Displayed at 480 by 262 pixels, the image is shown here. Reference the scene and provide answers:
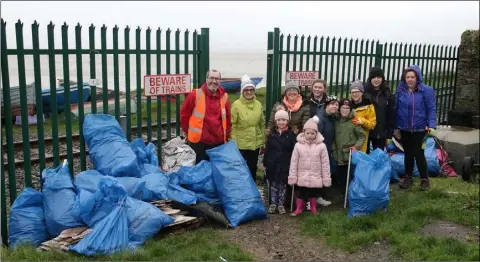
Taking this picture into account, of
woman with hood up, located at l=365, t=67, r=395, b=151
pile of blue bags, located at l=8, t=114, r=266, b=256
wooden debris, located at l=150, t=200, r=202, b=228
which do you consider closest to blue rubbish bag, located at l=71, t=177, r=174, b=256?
pile of blue bags, located at l=8, t=114, r=266, b=256

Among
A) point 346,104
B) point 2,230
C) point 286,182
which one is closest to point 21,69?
point 2,230

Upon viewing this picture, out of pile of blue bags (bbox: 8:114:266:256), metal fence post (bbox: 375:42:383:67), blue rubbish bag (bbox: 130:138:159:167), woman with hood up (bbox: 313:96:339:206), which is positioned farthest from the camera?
metal fence post (bbox: 375:42:383:67)

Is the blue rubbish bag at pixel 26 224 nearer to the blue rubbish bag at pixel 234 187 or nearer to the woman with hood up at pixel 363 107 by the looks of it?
the blue rubbish bag at pixel 234 187

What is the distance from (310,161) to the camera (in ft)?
15.9

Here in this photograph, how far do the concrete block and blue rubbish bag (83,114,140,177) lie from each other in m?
5.77

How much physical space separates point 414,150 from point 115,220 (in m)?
3.92

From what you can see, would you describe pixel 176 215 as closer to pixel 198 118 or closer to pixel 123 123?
pixel 198 118

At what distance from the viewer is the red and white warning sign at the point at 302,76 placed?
687 cm

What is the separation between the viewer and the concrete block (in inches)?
314

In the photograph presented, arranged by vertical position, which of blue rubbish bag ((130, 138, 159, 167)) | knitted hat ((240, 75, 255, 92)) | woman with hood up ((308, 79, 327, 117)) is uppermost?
knitted hat ((240, 75, 255, 92))

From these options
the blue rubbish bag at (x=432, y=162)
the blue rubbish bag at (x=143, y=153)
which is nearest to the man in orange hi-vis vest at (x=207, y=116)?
the blue rubbish bag at (x=143, y=153)

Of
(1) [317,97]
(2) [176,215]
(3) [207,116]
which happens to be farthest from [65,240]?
(1) [317,97]

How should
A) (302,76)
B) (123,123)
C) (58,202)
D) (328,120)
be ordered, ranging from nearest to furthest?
1. (58,202)
2. (328,120)
3. (123,123)
4. (302,76)

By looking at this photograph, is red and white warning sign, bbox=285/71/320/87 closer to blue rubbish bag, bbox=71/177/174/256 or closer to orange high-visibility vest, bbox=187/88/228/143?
orange high-visibility vest, bbox=187/88/228/143
